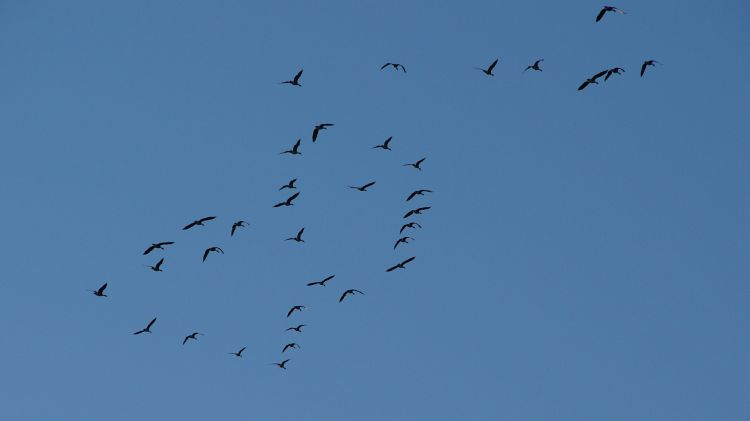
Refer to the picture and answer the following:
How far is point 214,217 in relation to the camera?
103m

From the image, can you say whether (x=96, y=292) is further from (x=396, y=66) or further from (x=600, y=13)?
(x=600, y=13)

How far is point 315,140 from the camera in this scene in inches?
3952

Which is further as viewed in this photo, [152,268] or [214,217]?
[152,268]

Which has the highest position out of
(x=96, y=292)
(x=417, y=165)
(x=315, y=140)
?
(x=417, y=165)

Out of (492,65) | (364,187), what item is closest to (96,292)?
(364,187)

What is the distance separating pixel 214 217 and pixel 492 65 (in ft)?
80.0

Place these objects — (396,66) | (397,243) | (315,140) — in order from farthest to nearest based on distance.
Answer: (397,243) < (396,66) < (315,140)

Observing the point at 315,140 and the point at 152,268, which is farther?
the point at 152,268

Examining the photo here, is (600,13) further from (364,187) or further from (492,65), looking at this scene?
(364,187)

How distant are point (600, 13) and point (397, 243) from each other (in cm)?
3323

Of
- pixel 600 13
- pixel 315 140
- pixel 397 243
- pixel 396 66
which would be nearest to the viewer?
pixel 600 13

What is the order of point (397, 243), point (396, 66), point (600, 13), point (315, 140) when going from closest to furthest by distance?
point (600, 13) → point (315, 140) → point (396, 66) → point (397, 243)

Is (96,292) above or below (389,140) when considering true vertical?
below

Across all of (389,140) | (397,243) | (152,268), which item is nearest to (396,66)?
(389,140)
